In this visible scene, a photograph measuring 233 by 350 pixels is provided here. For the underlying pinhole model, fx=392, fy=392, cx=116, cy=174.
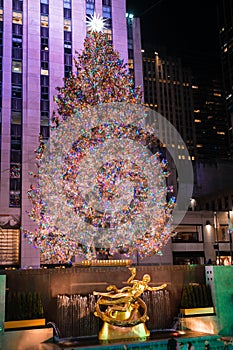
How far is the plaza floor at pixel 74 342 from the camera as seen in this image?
14.3 meters

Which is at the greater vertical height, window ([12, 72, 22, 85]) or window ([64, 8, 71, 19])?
window ([64, 8, 71, 19])

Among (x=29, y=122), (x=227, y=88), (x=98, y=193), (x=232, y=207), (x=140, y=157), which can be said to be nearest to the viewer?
(x=98, y=193)

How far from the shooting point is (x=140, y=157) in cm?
2667

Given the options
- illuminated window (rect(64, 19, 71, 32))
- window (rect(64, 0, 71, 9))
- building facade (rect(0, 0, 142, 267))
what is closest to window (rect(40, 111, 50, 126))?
building facade (rect(0, 0, 142, 267))

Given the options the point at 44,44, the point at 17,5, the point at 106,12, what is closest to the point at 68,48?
the point at 44,44

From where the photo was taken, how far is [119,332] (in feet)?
51.4

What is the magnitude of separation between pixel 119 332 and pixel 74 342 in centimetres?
184

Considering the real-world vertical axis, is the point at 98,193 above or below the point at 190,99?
below

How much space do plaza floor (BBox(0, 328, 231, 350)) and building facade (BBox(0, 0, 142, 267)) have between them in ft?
66.9

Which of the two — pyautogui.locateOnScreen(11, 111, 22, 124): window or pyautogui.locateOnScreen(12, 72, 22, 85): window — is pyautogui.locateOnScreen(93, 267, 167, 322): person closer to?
pyautogui.locateOnScreen(11, 111, 22, 124): window

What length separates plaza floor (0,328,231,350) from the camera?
14297 millimetres

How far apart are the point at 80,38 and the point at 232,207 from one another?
27438 millimetres

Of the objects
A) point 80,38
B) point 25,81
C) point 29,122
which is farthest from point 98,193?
point 80,38

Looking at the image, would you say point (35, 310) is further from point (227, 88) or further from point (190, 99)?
point (190, 99)
